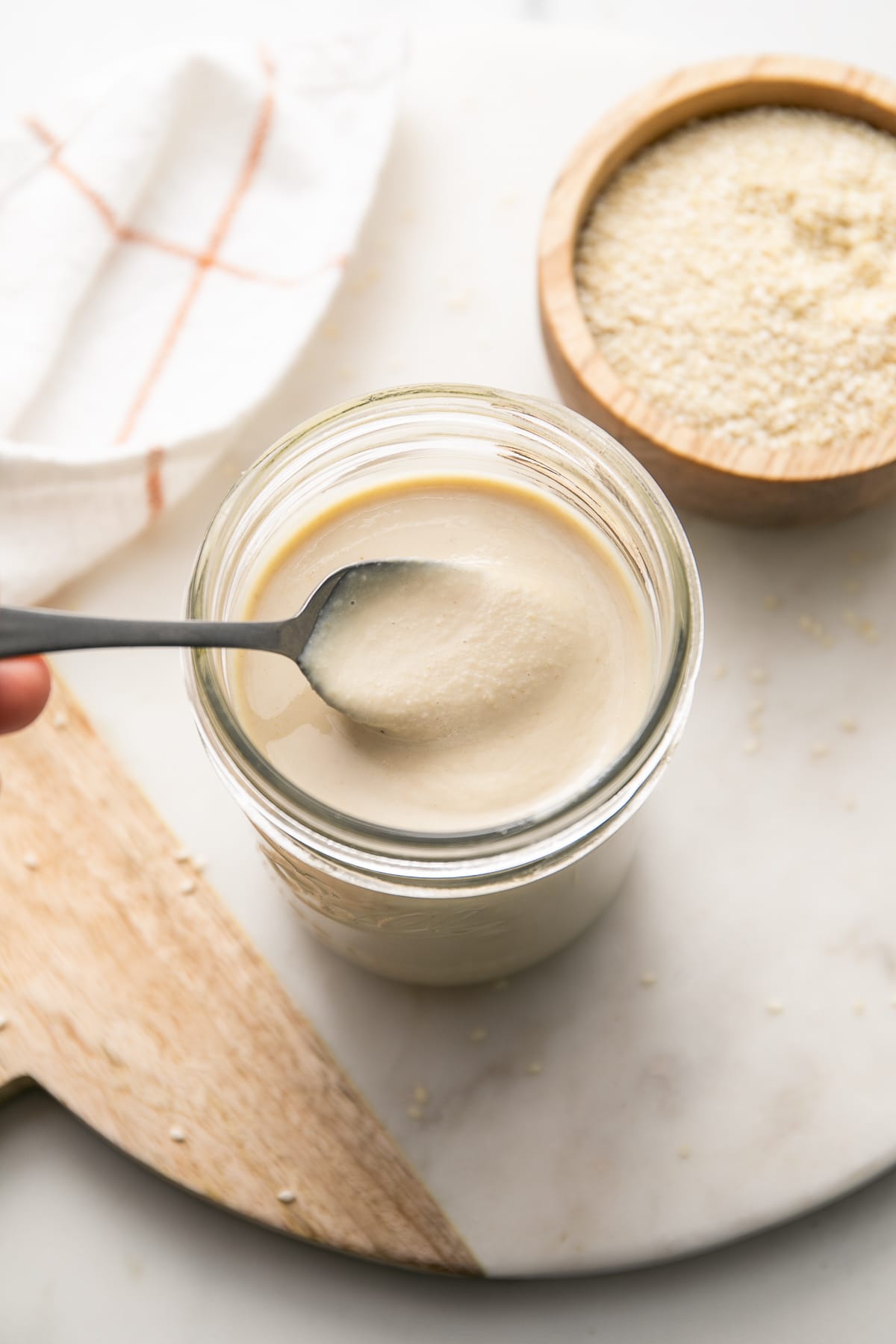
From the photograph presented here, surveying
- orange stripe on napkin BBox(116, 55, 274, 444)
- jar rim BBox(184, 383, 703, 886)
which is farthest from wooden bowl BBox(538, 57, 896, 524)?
Result: orange stripe on napkin BBox(116, 55, 274, 444)

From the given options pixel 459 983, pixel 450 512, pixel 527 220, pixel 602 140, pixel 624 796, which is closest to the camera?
pixel 624 796

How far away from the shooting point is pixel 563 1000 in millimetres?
1199

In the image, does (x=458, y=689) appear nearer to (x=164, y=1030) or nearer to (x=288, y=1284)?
(x=164, y=1030)

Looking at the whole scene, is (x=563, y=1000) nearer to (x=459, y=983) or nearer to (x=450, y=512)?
(x=459, y=983)

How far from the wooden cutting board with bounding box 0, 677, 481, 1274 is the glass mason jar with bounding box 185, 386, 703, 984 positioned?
127 mm

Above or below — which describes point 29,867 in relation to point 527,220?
below

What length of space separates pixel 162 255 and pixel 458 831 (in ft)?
2.76

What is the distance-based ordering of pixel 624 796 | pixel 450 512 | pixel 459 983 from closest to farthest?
pixel 624 796, pixel 450 512, pixel 459 983

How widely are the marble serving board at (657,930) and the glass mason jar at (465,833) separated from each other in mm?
80

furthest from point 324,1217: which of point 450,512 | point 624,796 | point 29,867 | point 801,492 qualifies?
point 801,492

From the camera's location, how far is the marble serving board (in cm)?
115

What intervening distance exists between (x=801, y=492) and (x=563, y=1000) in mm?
545

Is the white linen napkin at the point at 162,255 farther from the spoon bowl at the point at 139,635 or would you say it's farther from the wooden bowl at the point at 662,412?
the spoon bowl at the point at 139,635

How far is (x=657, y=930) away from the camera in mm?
1221
